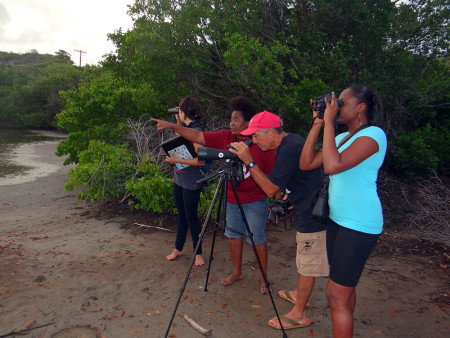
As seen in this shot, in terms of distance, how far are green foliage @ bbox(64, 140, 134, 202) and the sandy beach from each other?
2.18ft

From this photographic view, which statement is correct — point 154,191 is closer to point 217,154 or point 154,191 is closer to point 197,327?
point 197,327

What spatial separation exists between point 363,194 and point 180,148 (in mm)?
2240

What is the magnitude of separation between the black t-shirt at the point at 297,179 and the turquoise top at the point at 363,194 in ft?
1.42

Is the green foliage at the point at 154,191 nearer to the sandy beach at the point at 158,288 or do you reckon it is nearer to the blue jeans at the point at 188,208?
the sandy beach at the point at 158,288

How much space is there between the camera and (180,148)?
3.73 meters

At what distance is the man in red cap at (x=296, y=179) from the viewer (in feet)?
8.43

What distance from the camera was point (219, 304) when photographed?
3355 millimetres

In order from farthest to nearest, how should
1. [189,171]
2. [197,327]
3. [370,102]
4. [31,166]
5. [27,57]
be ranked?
[27,57] → [31,166] → [189,171] → [197,327] → [370,102]

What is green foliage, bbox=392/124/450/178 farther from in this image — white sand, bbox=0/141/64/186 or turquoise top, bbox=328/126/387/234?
white sand, bbox=0/141/64/186

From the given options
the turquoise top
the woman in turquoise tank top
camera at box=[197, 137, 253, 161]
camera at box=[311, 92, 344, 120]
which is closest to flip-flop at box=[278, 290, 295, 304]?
the woman in turquoise tank top

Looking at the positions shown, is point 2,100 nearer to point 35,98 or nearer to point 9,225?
point 35,98

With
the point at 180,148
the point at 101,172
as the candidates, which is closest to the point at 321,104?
the point at 180,148

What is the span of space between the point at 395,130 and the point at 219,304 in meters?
8.02

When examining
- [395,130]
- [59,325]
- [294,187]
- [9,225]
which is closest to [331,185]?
[294,187]
